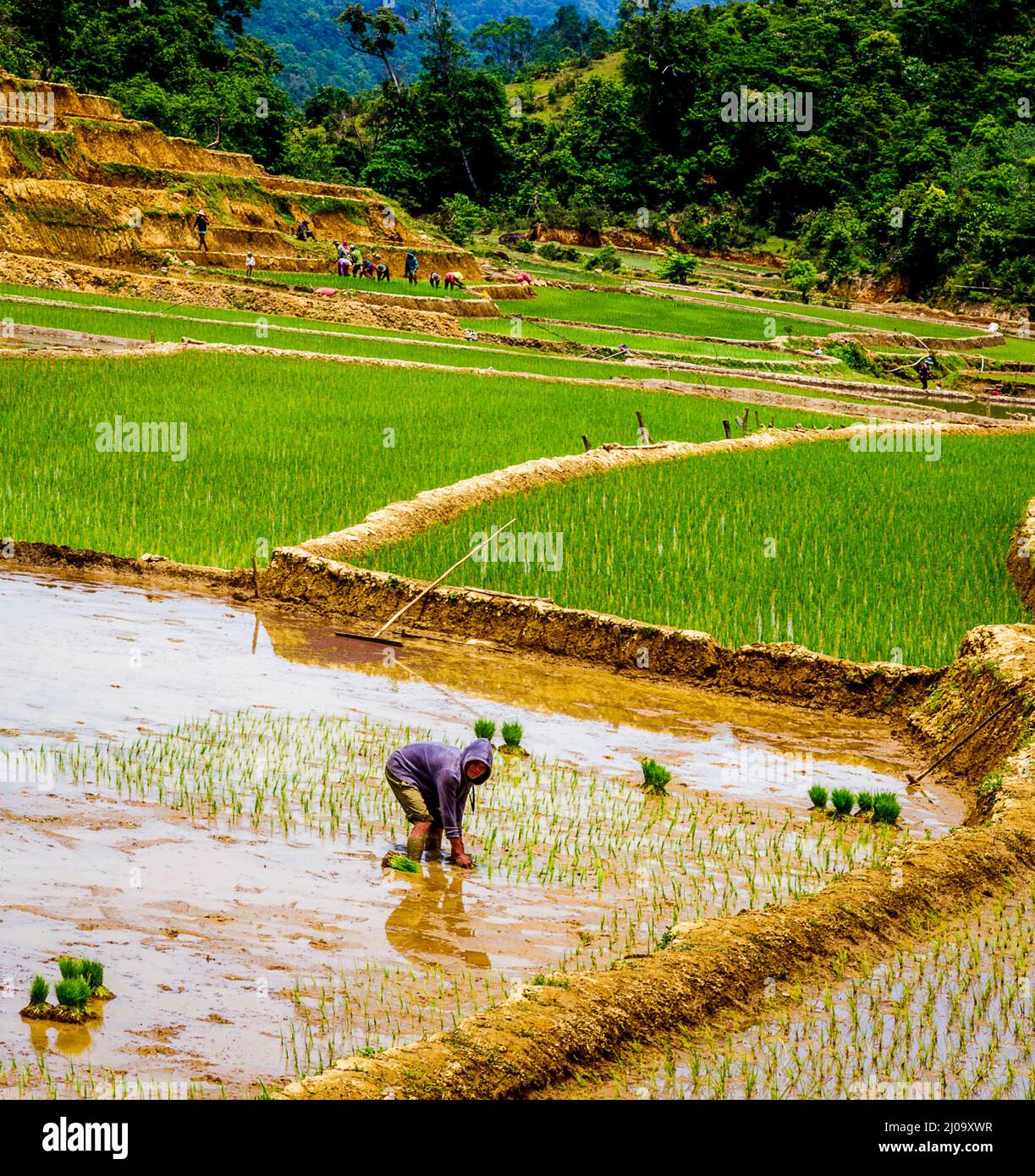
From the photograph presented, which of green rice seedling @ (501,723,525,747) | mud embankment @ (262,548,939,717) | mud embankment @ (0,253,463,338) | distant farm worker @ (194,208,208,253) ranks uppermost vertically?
distant farm worker @ (194,208,208,253)

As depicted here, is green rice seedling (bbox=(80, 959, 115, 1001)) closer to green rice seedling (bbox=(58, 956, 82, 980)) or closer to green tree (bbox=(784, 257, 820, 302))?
green rice seedling (bbox=(58, 956, 82, 980))

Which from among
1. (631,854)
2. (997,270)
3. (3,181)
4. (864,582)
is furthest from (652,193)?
(631,854)

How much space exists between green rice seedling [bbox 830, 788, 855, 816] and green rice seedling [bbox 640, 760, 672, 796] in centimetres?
75

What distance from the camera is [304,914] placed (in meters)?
4.99

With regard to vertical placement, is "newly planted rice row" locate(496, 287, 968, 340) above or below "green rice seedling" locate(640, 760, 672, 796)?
above

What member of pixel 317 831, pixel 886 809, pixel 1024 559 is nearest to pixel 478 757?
pixel 317 831

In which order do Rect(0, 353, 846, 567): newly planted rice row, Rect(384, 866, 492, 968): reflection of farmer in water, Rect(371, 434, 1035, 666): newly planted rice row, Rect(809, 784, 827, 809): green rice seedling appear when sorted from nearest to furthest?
Rect(384, 866, 492, 968): reflection of farmer in water
Rect(809, 784, 827, 809): green rice seedling
Rect(371, 434, 1035, 666): newly planted rice row
Rect(0, 353, 846, 567): newly planted rice row

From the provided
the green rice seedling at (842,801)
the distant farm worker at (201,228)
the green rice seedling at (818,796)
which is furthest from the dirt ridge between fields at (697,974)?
the distant farm worker at (201,228)

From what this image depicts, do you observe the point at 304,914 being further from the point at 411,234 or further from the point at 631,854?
the point at 411,234

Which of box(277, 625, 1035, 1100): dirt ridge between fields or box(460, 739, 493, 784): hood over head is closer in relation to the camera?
box(277, 625, 1035, 1100): dirt ridge between fields

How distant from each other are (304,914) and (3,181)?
29.3 meters

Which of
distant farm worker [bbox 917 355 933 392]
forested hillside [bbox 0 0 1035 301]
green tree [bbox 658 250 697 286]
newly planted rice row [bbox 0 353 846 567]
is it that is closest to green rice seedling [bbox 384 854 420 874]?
newly planted rice row [bbox 0 353 846 567]

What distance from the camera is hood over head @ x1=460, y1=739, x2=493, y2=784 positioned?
552 centimetres

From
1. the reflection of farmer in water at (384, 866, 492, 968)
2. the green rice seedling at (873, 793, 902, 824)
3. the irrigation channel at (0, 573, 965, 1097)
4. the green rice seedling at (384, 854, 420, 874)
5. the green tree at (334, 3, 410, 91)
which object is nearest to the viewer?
the irrigation channel at (0, 573, 965, 1097)
